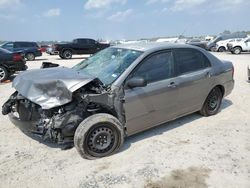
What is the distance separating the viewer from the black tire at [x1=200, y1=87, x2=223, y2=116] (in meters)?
5.67

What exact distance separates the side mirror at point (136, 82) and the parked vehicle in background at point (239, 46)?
23780 millimetres

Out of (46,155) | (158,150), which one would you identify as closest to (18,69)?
(46,155)

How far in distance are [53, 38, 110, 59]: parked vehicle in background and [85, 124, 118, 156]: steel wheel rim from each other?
66.4 feet

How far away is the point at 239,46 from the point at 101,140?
80.0 feet

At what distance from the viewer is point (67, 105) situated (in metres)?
3.97

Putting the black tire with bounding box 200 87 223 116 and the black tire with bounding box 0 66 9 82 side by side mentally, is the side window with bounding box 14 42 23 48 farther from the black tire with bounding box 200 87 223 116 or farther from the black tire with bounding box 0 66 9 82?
the black tire with bounding box 200 87 223 116

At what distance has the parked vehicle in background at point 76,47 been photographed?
913 inches

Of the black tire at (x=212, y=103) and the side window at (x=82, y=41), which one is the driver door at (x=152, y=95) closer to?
the black tire at (x=212, y=103)

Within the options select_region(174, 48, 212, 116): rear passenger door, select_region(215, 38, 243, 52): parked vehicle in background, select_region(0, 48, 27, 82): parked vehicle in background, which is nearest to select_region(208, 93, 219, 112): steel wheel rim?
select_region(174, 48, 212, 116): rear passenger door

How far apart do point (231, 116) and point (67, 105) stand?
149 inches

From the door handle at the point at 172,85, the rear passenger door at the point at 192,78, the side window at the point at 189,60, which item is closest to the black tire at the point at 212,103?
the rear passenger door at the point at 192,78

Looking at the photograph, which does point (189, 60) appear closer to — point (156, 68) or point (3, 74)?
point (156, 68)

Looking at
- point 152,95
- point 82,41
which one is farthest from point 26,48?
point 152,95

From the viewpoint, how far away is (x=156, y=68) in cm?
453
